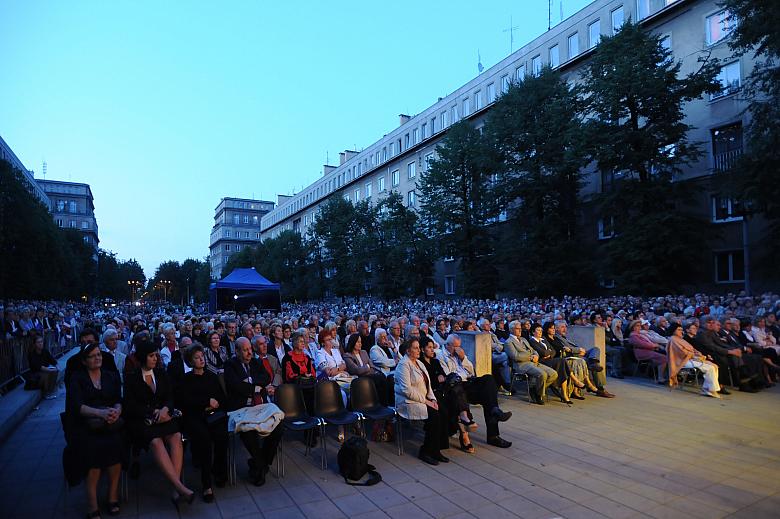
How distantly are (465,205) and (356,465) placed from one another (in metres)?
30.8

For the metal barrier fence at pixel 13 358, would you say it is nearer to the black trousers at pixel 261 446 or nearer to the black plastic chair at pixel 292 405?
the black plastic chair at pixel 292 405

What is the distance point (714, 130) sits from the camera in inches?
990

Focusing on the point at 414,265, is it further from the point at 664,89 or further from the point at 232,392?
the point at 232,392

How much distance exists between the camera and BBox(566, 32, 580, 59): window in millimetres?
33375

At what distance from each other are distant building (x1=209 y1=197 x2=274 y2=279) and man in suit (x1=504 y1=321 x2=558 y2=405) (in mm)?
124735

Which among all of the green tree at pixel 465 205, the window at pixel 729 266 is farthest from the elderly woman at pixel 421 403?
the green tree at pixel 465 205

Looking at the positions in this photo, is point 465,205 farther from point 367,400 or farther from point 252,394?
point 252,394

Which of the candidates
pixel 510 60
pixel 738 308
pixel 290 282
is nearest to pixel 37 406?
pixel 738 308

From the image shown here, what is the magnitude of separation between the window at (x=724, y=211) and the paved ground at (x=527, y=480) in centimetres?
2052

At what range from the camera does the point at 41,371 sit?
1000 centimetres

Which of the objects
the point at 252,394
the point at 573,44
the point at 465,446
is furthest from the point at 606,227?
the point at 252,394

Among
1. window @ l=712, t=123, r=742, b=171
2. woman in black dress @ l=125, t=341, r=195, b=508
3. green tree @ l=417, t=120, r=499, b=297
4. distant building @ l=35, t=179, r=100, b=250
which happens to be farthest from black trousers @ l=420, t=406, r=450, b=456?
distant building @ l=35, t=179, r=100, b=250

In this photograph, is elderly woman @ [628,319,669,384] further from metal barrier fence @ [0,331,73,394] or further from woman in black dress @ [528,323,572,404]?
metal barrier fence @ [0,331,73,394]

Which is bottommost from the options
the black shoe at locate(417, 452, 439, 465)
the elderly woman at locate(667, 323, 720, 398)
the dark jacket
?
the black shoe at locate(417, 452, 439, 465)
